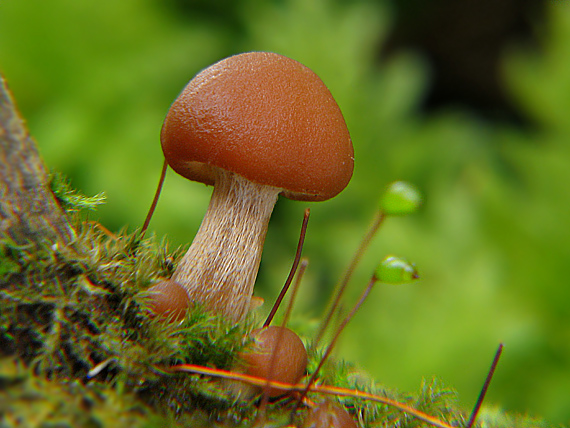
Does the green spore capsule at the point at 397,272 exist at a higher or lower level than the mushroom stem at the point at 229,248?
higher

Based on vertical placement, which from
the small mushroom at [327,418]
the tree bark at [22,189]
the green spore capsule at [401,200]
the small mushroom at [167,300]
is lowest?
the small mushroom at [327,418]

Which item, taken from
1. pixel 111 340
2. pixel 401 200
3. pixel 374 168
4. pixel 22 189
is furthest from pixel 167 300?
pixel 374 168

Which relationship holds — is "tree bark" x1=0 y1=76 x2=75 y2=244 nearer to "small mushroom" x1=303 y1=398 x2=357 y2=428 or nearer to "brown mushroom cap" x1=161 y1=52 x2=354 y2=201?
Answer: "brown mushroom cap" x1=161 y1=52 x2=354 y2=201

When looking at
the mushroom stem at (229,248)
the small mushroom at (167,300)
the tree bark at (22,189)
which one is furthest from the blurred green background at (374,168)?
the tree bark at (22,189)

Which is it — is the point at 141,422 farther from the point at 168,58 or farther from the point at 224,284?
the point at 168,58

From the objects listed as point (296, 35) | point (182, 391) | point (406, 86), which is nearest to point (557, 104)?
point (406, 86)

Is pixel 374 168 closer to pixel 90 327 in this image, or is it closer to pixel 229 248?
pixel 229 248

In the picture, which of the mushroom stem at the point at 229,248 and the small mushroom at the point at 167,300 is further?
the mushroom stem at the point at 229,248

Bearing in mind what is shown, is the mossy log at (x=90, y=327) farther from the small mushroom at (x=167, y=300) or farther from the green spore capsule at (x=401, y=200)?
the green spore capsule at (x=401, y=200)
